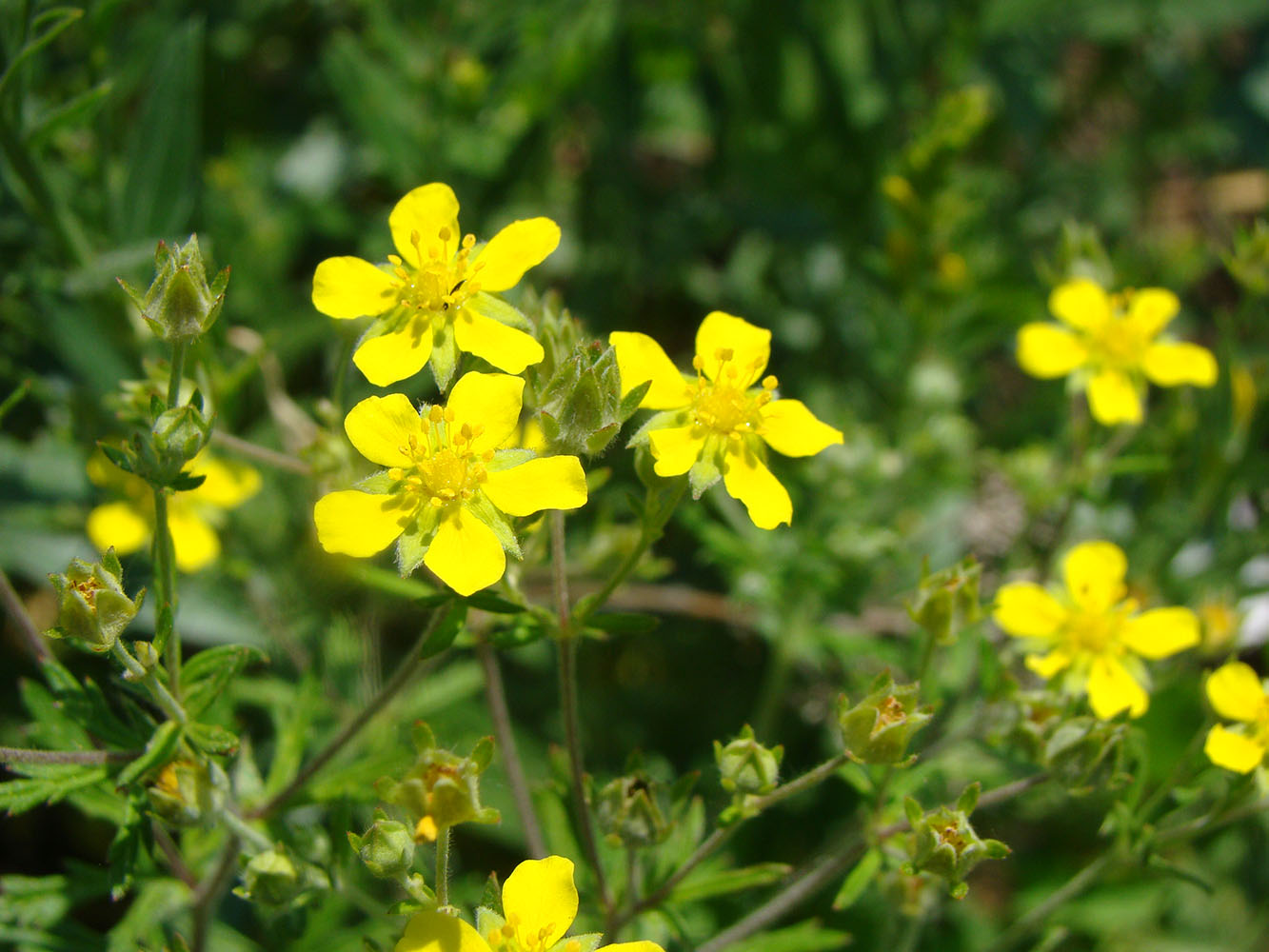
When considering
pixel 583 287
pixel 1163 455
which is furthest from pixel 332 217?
pixel 1163 455

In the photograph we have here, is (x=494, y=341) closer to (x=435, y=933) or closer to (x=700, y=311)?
(x=435, y=933)

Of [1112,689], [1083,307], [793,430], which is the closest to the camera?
[793,430]

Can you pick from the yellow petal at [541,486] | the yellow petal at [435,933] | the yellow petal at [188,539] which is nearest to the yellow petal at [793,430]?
the yellow petal at [541,486]

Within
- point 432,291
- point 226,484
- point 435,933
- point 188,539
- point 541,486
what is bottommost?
point 435,933

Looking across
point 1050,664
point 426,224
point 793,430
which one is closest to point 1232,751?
point 1050,664

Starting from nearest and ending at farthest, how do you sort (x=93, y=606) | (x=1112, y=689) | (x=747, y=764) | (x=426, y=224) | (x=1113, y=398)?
(x=93, y=606) < (x=747, y=764) < (x=426, y=224) < (x=1112, y=689) < (x=1113, y=398)

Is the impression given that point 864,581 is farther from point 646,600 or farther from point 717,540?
point 646,600

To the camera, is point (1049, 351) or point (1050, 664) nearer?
point (1050, 664)
